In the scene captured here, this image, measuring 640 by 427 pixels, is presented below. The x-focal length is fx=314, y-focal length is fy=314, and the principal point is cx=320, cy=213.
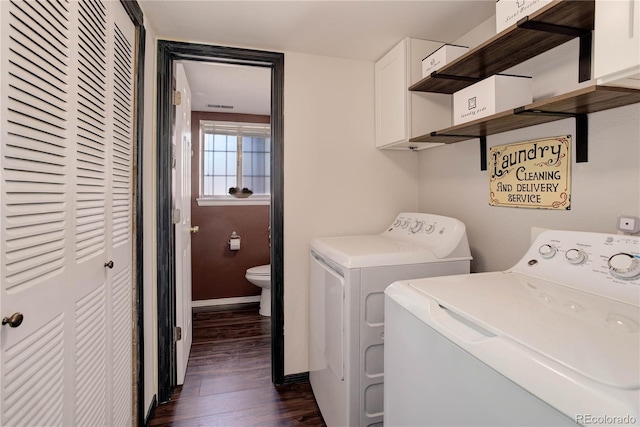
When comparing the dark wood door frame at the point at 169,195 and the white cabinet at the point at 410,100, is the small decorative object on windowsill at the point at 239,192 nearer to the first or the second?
the dark wood door frame at the point at 169,195

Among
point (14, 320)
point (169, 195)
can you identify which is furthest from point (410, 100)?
point (14, 320)

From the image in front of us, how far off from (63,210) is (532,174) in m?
1.74

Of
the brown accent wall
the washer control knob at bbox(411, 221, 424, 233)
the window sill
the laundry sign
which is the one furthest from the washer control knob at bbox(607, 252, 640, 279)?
Answer: the brown accent wall

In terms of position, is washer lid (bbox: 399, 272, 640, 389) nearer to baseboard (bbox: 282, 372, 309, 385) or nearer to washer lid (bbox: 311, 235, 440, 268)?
washer lid (bbox: 311, 235, 440, 268)

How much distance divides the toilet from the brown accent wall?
0.89 feet

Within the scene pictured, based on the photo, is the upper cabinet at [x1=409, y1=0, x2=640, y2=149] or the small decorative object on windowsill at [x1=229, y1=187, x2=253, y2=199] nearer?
the upper cabinet at [x1=409, y1=0, x2=640, y2=149]

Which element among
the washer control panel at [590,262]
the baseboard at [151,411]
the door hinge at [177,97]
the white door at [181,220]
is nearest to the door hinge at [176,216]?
the white door at [181,220]

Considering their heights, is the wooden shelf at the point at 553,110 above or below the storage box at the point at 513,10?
below

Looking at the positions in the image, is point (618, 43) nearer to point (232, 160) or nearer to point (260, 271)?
point (260, 271)

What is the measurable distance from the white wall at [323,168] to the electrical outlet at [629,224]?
1.27 meters

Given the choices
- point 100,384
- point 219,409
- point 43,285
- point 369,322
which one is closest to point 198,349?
point 219,409

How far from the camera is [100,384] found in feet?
3.66

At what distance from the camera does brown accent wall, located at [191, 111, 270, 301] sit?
11.0ft

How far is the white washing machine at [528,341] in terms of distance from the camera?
0.54 metres
